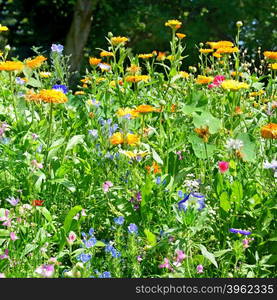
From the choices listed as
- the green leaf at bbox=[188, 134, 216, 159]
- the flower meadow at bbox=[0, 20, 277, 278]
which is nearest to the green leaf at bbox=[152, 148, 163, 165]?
the flower meadow at bbox=[0, 20, 277, 278]

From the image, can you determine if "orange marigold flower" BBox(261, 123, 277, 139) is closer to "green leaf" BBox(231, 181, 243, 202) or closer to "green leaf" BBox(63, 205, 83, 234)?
"green leaf" BBox(231, 181, 243, 202)

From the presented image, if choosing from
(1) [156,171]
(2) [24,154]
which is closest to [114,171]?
(1) [156,171]

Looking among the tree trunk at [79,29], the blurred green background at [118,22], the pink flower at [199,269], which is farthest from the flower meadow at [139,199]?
the blurred green background at [118,22]

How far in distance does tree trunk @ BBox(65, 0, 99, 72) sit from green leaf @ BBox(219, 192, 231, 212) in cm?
847

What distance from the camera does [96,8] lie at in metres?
11.3

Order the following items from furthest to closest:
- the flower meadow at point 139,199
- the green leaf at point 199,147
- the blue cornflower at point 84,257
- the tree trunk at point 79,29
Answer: the tree trunk at point 79,29
the green leaf at point 199,147
the flower meadow at point 139,199
the blue cornflower at point 84,257

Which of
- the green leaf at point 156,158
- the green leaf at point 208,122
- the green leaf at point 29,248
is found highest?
the green leaf at point 208,122

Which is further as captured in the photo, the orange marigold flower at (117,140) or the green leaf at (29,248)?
the orange marigold flower at (117,140)

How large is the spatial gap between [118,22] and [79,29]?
37.2 inches

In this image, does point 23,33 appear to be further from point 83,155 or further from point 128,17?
point 83,155

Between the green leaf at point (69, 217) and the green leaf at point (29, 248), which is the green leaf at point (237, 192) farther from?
the green leaf at point (29, 248)

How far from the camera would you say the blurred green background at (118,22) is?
412 inches

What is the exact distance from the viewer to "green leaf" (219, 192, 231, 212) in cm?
206

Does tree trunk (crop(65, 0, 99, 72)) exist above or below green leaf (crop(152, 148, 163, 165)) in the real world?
above
